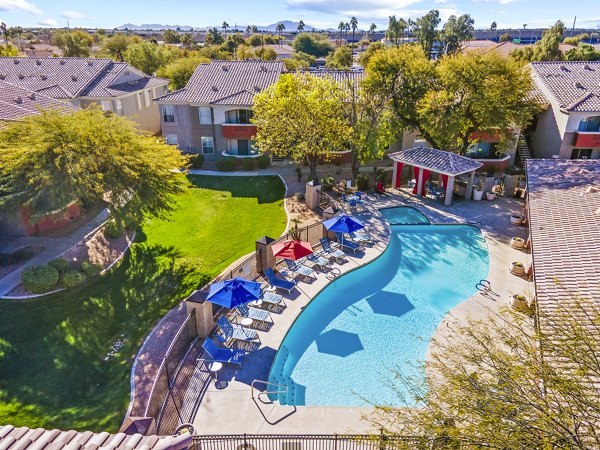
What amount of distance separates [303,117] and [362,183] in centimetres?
722

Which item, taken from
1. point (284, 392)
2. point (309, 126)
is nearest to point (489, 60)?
point (309, 126)

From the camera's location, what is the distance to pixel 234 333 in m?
18.7

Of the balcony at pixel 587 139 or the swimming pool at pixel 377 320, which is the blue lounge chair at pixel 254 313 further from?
the balcony at pixel 587 139

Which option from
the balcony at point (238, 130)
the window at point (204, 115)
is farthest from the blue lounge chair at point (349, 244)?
the window at point (204, 115)

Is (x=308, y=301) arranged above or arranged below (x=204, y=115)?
below

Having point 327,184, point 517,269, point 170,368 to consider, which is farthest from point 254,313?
point 327,184

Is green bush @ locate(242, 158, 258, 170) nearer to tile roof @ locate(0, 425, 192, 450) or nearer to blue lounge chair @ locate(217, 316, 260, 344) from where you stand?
blue lounge chair @ locate(217, 316, 260, 344)

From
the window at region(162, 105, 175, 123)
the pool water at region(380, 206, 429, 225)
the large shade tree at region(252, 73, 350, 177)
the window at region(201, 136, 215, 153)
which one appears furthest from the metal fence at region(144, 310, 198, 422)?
the window at region(162, 105, 175, 123)

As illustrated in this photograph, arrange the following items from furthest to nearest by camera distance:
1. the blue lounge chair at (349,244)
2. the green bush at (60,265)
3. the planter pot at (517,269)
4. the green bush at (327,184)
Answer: the green bush at (327,184), the blue lounge chair at (349,244), the planter pot at (517,269), the green bush at (60,265)

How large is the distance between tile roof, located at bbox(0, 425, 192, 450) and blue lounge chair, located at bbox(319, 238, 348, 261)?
16348mm

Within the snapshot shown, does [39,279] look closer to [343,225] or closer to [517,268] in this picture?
[343,225]

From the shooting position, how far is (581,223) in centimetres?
2145

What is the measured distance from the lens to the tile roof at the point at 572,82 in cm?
3622

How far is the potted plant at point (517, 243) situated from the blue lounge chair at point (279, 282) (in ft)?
48.2
